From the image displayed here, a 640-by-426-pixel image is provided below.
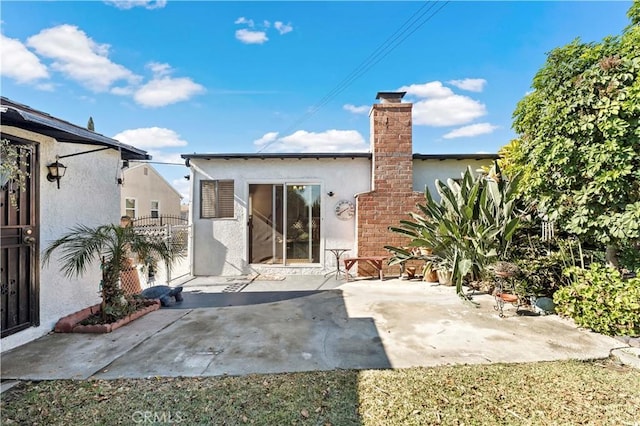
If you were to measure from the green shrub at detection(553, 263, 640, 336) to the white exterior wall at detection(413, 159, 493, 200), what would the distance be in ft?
15.9

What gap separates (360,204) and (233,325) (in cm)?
498

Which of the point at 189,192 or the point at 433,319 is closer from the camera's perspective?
the point at 433,319

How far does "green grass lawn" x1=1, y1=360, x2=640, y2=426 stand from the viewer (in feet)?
7.91

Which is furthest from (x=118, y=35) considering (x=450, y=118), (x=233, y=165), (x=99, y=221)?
(x=450, y=118)

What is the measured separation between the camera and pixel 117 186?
18.9ft

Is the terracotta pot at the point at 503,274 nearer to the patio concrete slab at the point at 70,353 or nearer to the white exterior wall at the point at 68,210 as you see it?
the patio concrete slab at the point at 70,353

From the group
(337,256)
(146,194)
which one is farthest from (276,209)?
(146,194)

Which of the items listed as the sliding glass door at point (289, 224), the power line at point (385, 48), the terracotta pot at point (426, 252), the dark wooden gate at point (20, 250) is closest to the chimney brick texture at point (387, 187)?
the terracotta pot at point (426, 252)

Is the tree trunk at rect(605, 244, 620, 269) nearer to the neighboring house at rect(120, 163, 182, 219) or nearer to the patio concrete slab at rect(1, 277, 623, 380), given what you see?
the patio concrete slab at rect(1, 277, 623, 380)

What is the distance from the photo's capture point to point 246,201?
902 centimetres

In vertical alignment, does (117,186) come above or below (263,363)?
above

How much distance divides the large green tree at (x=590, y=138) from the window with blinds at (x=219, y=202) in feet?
24.4

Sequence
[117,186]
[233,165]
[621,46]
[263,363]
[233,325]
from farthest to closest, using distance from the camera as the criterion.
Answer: [233,165]
[117,186]
[233,325]
[621,46]
[263,363]

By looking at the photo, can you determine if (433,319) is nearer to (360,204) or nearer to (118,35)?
(360,204)
